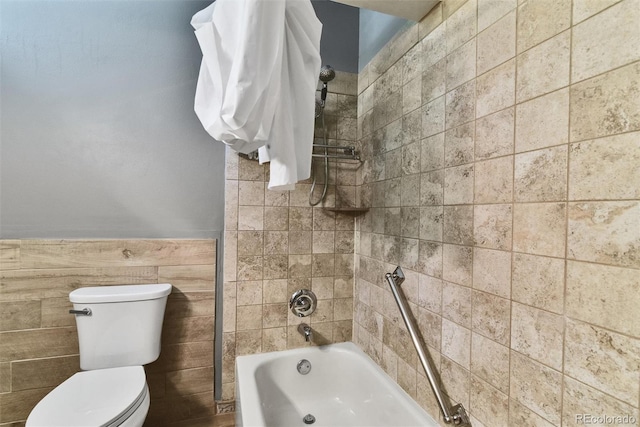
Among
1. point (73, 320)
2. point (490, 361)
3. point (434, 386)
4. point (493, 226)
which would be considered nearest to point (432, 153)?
point (493, 226)

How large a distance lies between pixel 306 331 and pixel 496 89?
151 cm

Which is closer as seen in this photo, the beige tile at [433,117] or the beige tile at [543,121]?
the beige tile at [543,121]

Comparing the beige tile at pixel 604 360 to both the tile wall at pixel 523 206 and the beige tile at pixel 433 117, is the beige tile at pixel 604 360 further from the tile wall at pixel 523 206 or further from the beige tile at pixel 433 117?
the beige tile at pixel 433 117

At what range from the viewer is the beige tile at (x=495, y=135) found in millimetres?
916

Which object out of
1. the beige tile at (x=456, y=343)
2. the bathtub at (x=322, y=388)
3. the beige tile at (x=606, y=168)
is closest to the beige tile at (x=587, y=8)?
the beige tile at (x=606, y=168)

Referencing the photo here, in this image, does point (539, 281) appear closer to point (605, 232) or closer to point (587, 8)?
point (605, 232)

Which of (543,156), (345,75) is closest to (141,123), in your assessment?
(345,75)

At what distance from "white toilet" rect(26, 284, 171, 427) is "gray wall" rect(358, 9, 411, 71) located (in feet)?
5.75

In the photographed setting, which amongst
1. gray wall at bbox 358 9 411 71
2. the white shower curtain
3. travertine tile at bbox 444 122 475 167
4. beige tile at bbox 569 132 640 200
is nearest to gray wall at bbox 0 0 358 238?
the white shower curtain

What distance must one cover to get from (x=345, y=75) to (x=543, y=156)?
4.63 feet

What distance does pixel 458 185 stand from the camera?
43.8 inches

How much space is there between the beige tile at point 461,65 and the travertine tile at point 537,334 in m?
0.79

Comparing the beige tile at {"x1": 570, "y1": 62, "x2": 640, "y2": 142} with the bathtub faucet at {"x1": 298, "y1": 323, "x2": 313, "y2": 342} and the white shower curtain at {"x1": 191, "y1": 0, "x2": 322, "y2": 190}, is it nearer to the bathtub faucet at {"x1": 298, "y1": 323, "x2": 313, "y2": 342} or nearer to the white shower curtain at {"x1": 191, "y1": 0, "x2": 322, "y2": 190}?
the white shower curtain at {"x1": 191, "y1": 0, "x2": 322, "y2": 190}

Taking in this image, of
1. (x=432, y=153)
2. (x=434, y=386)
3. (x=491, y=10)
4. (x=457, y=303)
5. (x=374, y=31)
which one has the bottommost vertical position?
(x=434, y=386)
